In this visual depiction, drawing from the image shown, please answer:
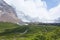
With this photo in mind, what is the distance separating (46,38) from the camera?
8075cm

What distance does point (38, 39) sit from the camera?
254 ft

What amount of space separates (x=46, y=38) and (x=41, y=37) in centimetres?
211

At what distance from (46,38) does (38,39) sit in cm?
468

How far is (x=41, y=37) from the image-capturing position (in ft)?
268

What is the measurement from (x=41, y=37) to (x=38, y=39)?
4.48m
